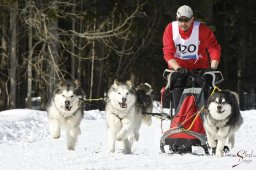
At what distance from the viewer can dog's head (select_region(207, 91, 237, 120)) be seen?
331 inches

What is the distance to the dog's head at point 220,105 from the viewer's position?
8398 millimetres

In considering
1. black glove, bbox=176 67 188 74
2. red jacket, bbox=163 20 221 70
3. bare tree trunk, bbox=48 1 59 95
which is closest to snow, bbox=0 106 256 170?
black glove, bbox=176 67 188 74

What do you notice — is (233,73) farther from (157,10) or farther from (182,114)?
(182,114)

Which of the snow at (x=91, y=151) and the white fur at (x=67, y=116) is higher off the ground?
the white fur at (x=67, y=116)

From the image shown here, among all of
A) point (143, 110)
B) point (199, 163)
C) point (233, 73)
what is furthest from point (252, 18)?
point (199, 163)

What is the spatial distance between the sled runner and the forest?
11.6m

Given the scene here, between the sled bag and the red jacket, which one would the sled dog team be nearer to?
the sled bag

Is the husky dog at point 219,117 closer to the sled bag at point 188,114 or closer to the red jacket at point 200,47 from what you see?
the sled bag at point 188,114

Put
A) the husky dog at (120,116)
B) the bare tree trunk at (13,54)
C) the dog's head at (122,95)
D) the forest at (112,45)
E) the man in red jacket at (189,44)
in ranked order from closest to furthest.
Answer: the man in red jacket at (189,44) < the husky dog at (120,116) < the dog's head at (122,95) < the bare tree trunk at (13,54) < the forest at (112,45)

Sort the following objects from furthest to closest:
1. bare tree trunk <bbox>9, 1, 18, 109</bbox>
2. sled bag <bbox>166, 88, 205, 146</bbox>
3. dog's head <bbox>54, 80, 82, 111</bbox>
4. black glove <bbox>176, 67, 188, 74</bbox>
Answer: bare tree trunk <bbox>9, 1, 18, 109</bbox> → dog's head <bbox>54, 80, 82, 111</bbox> → sled bag <bbox>166, 88, 205, 146</bbox> → black glove <bbox>176, 67, 188, 74</bbox>

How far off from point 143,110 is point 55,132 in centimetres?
165

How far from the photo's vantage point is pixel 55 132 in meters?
8.91

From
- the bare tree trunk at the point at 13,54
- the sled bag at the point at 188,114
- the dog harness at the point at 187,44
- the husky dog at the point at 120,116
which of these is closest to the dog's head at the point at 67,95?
the husky dog at the point at 120,116

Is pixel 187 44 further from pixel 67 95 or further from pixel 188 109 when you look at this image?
pixel 67 95
